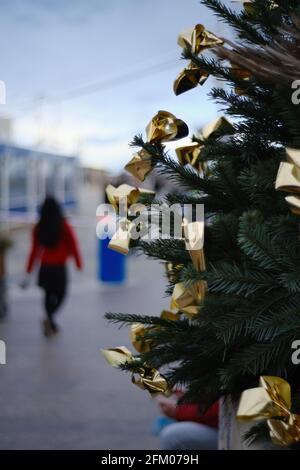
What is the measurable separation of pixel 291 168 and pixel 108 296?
9.03 metres

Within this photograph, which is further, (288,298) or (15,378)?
(15,378)

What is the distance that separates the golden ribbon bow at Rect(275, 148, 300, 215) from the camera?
138 centimetres

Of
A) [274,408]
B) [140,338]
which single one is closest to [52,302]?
[140,338]

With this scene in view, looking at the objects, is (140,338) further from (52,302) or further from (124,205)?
(52,302)

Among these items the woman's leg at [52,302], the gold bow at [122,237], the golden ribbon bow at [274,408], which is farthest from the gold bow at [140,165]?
the woman's leg at [52,302]

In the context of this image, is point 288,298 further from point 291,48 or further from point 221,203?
point 291,48

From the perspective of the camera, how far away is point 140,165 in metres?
1.83

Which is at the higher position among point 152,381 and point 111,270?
point 152,381

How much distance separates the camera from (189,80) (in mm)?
1831

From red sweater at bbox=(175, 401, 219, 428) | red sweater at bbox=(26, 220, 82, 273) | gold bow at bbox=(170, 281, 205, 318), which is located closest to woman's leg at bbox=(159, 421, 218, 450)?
red sweater at bbox=(175, 401, 219, 428)

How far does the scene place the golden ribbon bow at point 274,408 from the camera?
4.85 feet

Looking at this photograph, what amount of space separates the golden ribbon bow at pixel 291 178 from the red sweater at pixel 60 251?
20.9 ft

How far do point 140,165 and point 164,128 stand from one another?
12 cm
